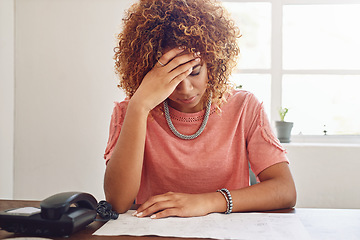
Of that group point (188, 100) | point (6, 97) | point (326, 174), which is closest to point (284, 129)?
point (326, 174)

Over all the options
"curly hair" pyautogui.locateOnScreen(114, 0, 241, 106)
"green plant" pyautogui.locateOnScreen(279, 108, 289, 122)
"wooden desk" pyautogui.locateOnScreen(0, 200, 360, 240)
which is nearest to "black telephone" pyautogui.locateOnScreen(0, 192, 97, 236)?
"wooden desk" pyautogui.locateOnScreen(0, 200, 360, 240)

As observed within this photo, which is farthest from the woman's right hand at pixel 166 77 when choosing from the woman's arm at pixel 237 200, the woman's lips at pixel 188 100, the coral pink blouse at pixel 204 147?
the woman's arm at pixel 237 200

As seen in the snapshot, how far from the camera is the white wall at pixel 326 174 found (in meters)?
2.80

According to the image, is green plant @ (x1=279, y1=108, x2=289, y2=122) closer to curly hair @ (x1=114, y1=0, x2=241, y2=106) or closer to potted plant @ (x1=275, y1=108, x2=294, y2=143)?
potted plant @ (x1=275, y1=108, x2=294, y2=143)

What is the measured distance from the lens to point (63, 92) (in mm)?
3145

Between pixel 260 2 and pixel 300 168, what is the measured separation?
1486 millimetres

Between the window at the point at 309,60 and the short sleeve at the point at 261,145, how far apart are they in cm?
188

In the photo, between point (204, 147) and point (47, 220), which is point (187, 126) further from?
point (47, 220)

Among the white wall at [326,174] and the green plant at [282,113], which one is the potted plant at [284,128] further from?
the white wall at [326,174]

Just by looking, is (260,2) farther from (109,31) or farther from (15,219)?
(15,219)

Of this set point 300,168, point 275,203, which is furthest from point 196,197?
point 300,168

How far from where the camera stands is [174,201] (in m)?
0.99

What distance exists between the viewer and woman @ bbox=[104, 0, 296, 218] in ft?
3.58

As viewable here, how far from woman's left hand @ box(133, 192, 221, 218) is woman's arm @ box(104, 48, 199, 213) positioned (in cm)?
17
